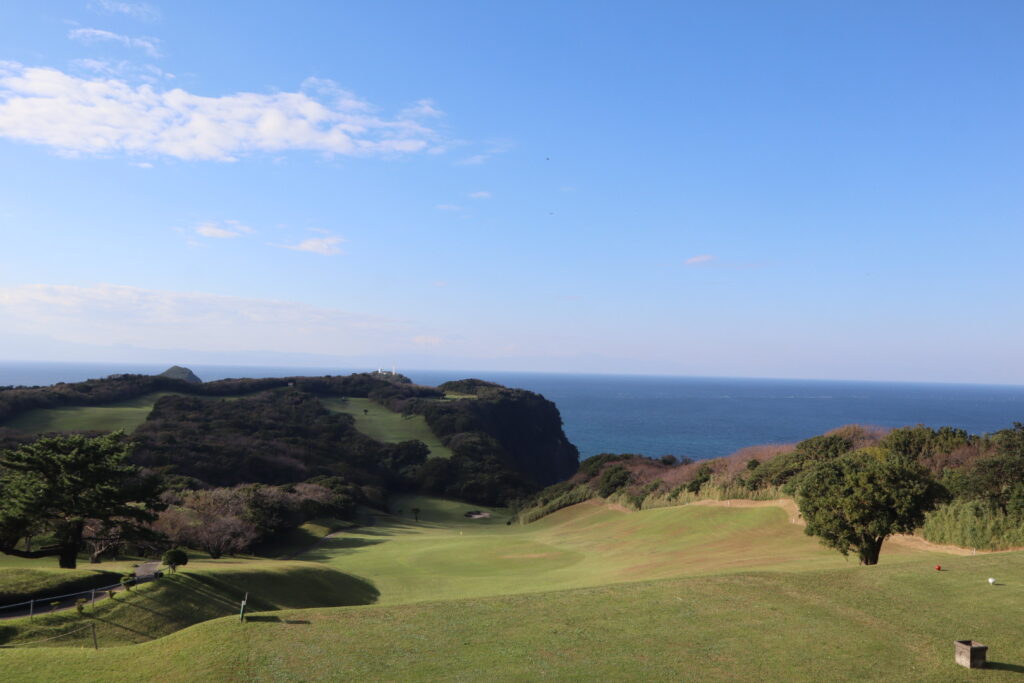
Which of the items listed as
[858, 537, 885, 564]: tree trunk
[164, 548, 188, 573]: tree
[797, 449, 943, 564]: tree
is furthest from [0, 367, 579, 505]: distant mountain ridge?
[858, 537, 885, 564]: tree trunk

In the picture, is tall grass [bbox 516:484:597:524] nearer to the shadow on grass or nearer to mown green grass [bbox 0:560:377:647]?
the shadow on grass

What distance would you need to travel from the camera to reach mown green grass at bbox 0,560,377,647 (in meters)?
20.8

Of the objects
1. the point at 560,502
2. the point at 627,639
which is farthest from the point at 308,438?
the point at 627,639

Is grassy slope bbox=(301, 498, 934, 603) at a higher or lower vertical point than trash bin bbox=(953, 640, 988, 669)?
lower

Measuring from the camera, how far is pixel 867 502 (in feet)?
86.1

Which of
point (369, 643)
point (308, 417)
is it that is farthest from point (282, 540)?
point (308, 417)

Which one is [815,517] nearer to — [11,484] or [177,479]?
[11,484]

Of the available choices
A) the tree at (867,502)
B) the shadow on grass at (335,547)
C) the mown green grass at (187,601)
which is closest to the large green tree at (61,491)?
the mown green grass at (187,601)

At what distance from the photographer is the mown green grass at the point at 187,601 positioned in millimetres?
20750

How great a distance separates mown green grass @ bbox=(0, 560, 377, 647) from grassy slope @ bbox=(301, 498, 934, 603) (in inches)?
160

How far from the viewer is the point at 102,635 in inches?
834

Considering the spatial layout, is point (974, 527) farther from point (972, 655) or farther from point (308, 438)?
point (308, 438)

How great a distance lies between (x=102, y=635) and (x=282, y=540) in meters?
35.5

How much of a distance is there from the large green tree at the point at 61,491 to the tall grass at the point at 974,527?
137 feet
